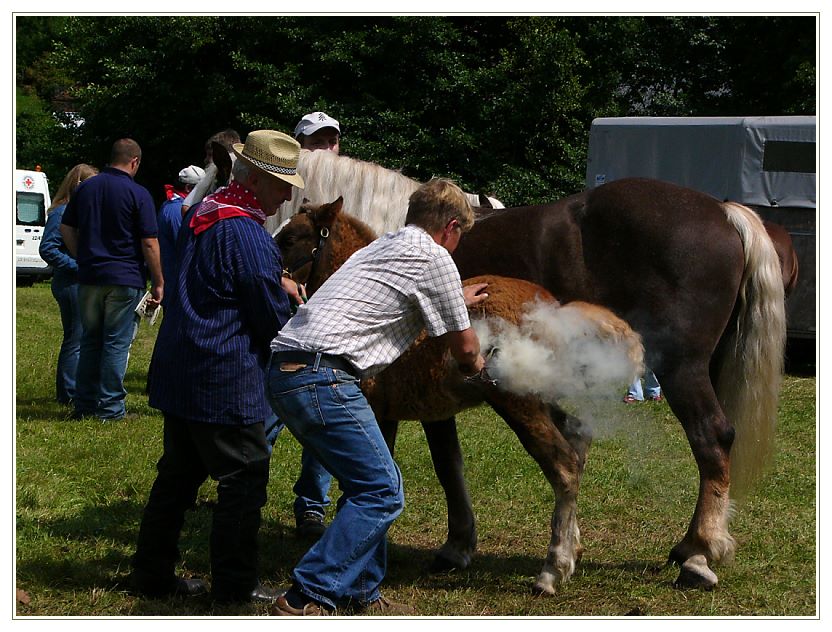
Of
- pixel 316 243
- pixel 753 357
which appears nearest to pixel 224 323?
pixel 316 243

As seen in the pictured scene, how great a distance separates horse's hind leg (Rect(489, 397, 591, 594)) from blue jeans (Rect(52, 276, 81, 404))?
580 centimetres

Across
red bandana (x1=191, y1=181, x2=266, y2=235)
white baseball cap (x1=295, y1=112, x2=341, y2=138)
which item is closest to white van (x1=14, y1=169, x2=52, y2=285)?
white baseball cap (x1=295, y1=112, x2=341, y2=138)

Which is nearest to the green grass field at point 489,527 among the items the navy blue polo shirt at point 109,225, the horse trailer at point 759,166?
the navy blue polo shirt at point 109,225

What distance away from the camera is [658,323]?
199 inches

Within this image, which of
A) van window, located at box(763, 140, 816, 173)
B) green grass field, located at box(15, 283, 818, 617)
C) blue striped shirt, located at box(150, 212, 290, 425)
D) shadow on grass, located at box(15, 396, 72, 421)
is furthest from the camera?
van window, located at box(763, 140, 816, 173)

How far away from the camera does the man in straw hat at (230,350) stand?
13.0 ft

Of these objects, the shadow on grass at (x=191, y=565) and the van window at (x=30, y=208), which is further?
the van window at (x=30, y=208)

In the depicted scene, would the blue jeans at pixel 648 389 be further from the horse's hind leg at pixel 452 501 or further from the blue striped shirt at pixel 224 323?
the blue striped shirt at pixel 224 323

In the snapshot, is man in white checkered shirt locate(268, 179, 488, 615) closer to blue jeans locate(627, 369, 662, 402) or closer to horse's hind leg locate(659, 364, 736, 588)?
horse's hind leg locate(659, 364, 736, 588)

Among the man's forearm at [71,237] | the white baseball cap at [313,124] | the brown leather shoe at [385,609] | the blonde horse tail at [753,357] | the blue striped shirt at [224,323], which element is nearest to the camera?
the blue striped shirt at [224,323]

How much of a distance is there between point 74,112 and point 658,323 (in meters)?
24.1

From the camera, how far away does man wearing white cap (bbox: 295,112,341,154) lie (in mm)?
6527

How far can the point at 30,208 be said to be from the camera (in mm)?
25938

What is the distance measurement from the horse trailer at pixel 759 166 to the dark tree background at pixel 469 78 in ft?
21.7
